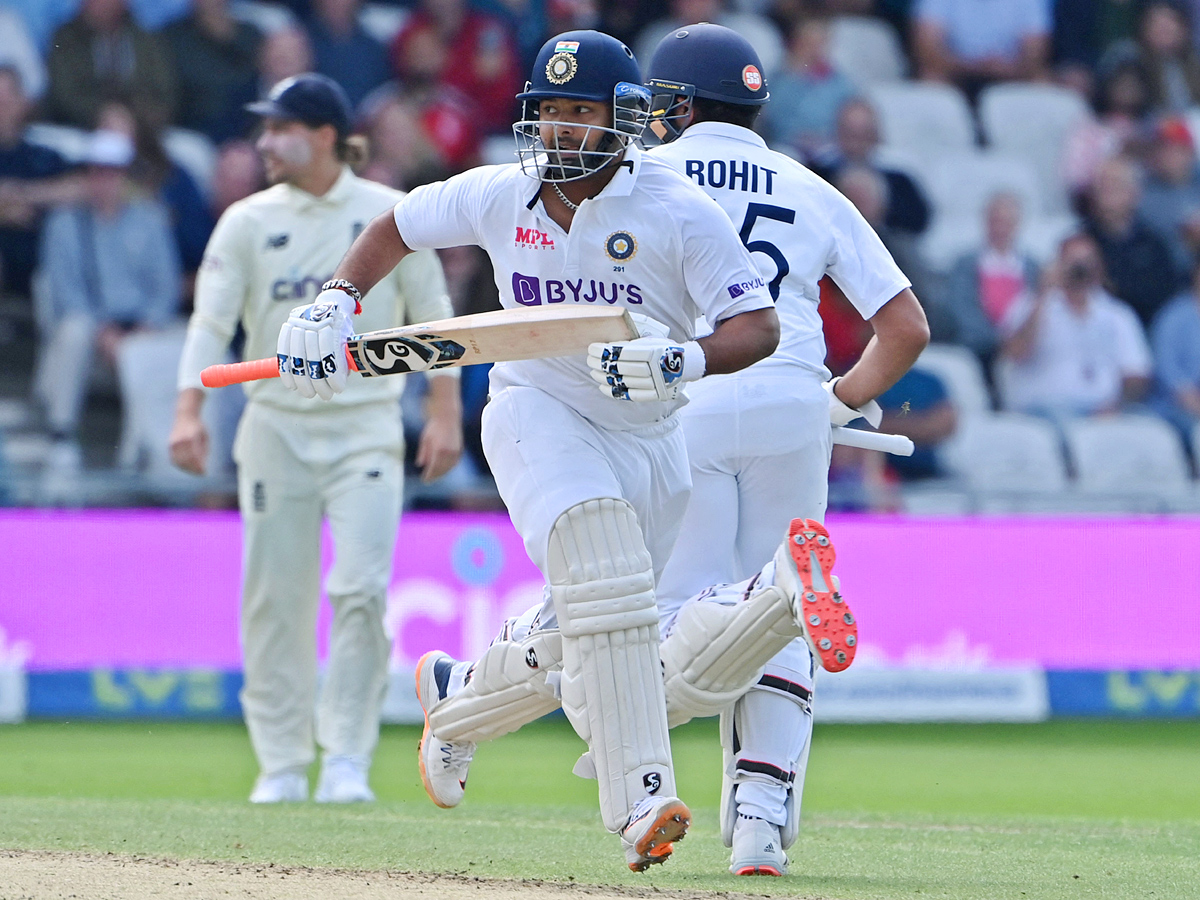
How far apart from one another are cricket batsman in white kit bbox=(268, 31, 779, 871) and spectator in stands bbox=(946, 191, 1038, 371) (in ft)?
23.8

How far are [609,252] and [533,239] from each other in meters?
0.19

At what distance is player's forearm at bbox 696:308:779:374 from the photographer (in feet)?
12.6

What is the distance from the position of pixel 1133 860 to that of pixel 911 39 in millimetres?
9459

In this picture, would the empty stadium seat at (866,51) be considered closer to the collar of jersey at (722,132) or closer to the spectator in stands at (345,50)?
the spectator in stands at (345,50)

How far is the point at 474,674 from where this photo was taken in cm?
439

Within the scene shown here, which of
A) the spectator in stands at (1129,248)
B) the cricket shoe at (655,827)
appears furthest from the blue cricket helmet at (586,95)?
the spectator in stands at (1129,248)

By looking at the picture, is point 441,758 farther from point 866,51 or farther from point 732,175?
point 866,51

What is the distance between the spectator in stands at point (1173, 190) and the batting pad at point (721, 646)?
8.65 m

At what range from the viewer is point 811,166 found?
36.0ft

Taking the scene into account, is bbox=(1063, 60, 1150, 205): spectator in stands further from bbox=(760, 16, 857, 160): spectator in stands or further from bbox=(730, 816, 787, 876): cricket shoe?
bbox=(730, 816, 787, 876): cricket shoe

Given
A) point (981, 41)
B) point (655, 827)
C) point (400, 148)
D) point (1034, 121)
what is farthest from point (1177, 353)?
point (655, 827)

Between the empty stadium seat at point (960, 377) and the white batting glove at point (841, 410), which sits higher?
the empty stadium seat at point (960, 377)

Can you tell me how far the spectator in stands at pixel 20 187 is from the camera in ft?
33.2

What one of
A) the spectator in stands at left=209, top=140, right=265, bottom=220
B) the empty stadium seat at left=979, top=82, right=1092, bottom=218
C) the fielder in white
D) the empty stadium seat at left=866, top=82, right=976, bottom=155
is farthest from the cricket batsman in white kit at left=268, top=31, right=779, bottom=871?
the empty stadium seat at left=979, top=82, right=1092, bottom=218
